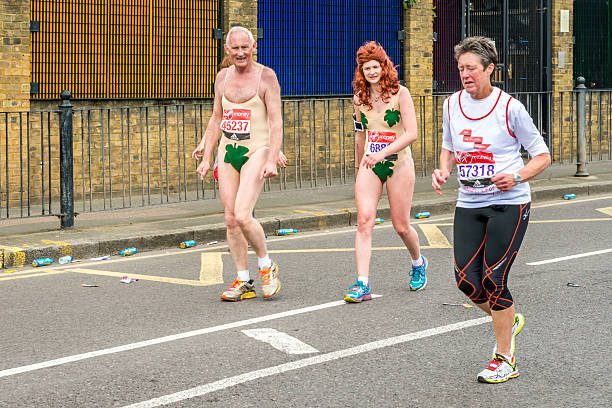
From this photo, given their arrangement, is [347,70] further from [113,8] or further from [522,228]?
[522,228]

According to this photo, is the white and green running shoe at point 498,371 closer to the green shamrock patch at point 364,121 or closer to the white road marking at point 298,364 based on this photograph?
the white road marking at point 298,364

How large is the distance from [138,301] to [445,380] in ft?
9.77

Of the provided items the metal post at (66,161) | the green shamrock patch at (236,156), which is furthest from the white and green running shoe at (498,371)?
the metal post at (66,161)

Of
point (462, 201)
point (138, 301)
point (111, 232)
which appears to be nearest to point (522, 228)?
point (462, 201)

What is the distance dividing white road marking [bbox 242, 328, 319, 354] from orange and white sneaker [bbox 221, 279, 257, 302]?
1016mm

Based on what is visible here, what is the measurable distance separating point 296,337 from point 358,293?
112 cm

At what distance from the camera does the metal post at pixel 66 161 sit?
35.1 feet

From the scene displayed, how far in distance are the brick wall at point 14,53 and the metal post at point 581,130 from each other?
26.5 feet

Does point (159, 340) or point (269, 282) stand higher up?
point (269, 282)

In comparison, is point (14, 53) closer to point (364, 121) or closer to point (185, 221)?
point (185, 221)

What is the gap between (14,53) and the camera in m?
12.9

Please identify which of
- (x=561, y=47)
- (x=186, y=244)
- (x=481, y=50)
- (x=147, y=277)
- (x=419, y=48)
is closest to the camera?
(x=481, y=50)

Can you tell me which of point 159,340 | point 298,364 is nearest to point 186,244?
point 159,340

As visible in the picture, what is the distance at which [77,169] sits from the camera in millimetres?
13680
